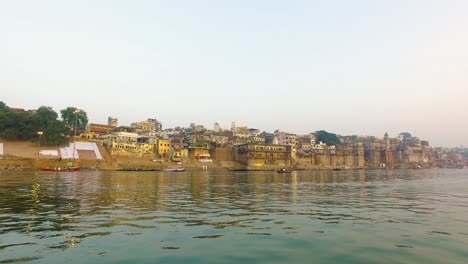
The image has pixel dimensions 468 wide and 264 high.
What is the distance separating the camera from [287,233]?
42.2 feet

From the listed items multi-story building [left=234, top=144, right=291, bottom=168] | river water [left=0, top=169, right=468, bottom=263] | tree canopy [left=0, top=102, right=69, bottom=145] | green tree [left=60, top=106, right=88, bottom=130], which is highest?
green tree [left=60, top=106, right=88, bottom=130]

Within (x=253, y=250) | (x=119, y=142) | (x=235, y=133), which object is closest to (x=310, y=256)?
(x=253, y=250)

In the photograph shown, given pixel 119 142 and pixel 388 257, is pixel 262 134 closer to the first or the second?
pixel 119 142

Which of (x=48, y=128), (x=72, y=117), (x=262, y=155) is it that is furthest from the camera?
(x=262, y=155)

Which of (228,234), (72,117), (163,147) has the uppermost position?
(72,117)

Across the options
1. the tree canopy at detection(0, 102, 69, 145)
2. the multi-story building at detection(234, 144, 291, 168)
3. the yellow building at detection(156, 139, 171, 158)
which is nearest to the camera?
the tree canopy at detection(0, 102, 69, 145)

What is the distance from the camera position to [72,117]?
126062mm

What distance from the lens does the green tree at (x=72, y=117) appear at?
125562mm

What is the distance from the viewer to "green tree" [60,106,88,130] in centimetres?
12556

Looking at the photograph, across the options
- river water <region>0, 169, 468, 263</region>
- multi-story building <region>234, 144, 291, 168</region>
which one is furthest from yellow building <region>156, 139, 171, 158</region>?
river water <region>0, 169, 468, 263</region>

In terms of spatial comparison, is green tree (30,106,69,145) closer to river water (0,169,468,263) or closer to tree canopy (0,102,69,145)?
tree canopy (0,102,69,145)

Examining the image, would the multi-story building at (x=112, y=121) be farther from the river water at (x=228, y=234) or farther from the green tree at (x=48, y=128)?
the river water at (x=228, y=234)

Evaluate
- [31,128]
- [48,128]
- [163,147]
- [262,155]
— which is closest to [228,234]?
[48,128]

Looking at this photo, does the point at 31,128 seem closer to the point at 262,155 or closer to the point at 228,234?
the point at 262,155
